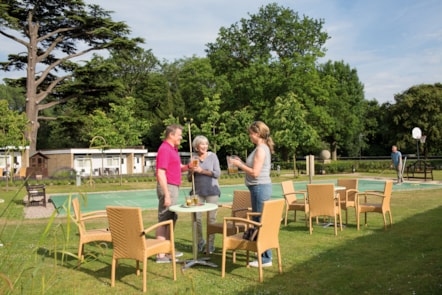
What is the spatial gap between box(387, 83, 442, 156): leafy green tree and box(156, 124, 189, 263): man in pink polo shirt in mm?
37488

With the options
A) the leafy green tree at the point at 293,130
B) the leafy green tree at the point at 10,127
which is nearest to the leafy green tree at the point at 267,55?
the leafy green tree at the point at 293,130

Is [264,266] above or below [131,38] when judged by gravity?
below

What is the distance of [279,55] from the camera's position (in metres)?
36.9

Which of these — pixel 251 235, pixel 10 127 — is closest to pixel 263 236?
pixel 251 235

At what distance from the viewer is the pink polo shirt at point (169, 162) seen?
5.54m

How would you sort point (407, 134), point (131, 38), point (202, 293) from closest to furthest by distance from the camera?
point (202, 293), point (131, 38), point (407, 134)

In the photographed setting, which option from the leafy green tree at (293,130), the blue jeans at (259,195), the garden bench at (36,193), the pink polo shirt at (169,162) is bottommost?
the garden bench at (36,193)

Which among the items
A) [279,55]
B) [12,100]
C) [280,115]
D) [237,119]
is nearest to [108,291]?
[280,115]

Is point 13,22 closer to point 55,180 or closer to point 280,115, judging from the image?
point 55,180

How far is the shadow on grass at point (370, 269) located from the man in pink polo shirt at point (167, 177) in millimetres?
1071

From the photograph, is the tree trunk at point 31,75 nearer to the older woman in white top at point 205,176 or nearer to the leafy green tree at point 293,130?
the leafy green tree at point 293,130

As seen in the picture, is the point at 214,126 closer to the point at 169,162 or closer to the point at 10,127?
the point at 10,127

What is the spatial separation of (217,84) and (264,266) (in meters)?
34.2

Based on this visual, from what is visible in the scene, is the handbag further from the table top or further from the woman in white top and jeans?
the table top
